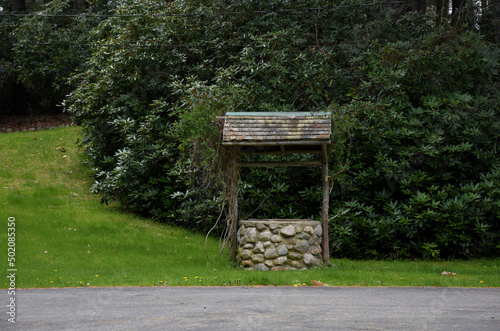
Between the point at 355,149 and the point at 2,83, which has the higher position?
the point at 2,83

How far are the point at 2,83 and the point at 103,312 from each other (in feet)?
74.1

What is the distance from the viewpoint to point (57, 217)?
15008 mm

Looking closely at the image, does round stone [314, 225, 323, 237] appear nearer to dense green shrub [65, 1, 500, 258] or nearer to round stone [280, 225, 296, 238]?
round stone [280, 225, 296, 238]

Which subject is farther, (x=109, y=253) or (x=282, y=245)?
(x=109, y=253)

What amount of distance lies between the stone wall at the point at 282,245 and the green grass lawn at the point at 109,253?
397 millimetres

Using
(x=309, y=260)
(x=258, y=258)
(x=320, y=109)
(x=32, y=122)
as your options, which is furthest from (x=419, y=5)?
(x=32, y=122)

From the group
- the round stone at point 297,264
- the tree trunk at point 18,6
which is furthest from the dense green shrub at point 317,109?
the tree trunk at point 18,6

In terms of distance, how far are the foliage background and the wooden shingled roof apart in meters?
0.61

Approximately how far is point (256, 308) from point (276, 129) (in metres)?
4.30

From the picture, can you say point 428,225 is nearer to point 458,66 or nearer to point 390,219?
point 390,219

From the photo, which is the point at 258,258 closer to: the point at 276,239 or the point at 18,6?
the point at 276,239

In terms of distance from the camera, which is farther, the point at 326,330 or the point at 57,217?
the point at 57,217

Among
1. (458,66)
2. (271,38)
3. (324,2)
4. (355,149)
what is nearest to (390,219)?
(355,149)

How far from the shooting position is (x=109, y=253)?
1295cm
